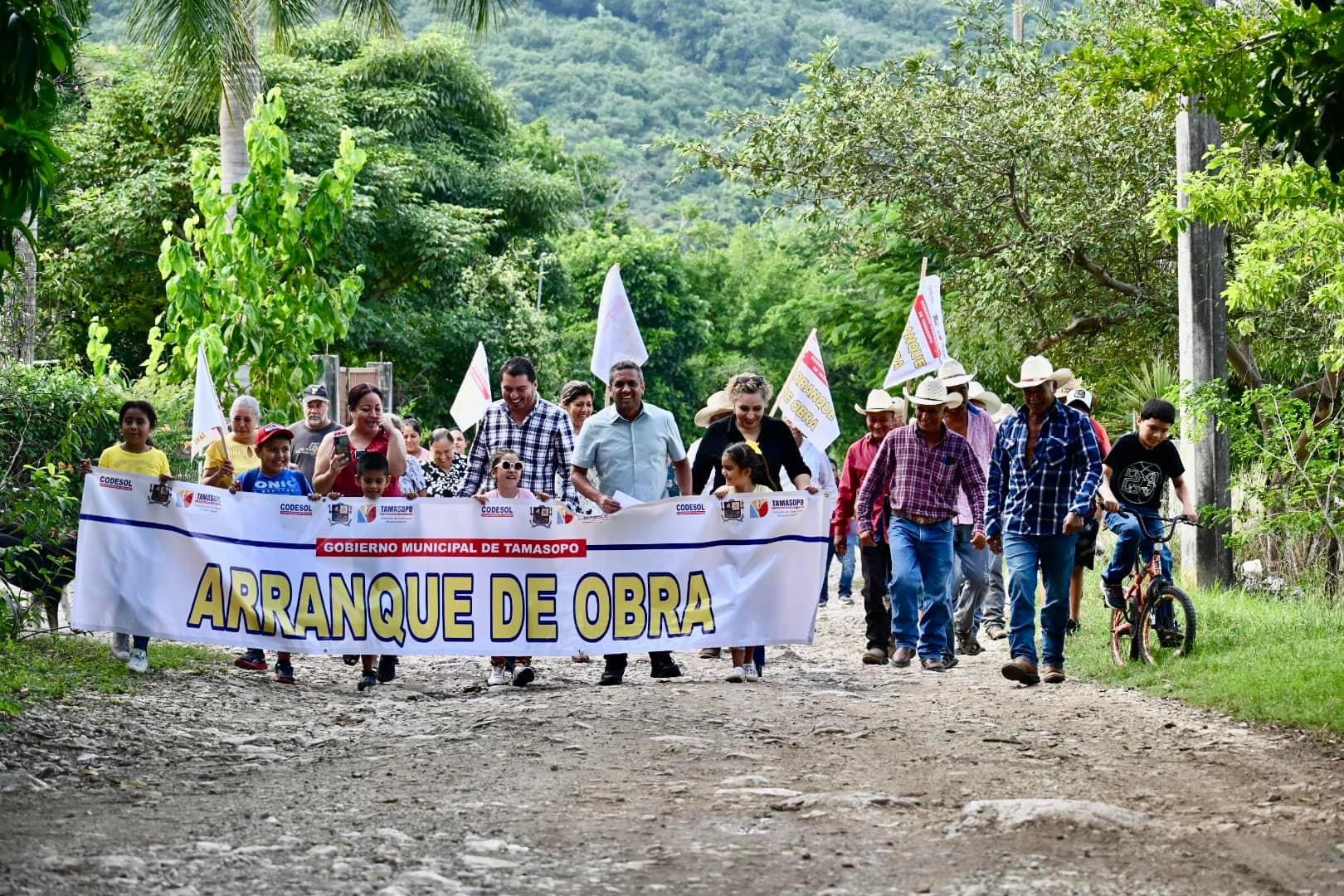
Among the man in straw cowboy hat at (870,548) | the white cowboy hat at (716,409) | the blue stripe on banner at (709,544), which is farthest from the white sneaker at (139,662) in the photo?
the man in straw cowboy hat at (870,548)

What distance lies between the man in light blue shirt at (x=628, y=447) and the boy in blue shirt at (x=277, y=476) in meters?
1.74

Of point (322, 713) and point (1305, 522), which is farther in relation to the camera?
point (1305, 522)

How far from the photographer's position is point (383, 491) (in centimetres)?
1161

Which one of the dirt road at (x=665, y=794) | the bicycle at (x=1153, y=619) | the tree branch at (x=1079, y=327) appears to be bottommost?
the dirt road at (x=665, y=794)

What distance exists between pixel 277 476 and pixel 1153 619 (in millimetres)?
5619

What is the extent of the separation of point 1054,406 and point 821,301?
25.3m

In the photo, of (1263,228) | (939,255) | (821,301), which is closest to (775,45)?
(821,301)

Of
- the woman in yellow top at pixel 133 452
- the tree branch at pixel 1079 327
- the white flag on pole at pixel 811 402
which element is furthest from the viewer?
→ the tree branch at pixel 1079 327

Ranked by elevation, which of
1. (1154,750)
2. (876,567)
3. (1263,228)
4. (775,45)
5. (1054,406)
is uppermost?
(775,45)

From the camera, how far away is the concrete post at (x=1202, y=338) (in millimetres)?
15211

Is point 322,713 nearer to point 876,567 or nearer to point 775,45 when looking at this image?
point 876,567

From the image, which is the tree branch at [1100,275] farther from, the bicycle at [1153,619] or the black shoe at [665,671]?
the black shoe at [665,671]

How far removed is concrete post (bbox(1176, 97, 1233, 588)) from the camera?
1521cm

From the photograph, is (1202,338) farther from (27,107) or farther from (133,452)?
(27,107)
